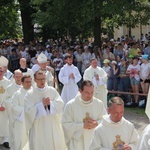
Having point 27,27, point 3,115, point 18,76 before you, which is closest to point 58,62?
point 3,115

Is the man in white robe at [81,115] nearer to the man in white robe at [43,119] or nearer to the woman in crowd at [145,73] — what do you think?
the man in white robe at [43,119]

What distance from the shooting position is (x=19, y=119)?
25.9 ft

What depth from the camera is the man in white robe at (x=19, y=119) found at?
7602 mm

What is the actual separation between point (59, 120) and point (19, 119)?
1.20 m

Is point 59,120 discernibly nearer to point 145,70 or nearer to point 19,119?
point 19,119

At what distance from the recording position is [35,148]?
6.87 m

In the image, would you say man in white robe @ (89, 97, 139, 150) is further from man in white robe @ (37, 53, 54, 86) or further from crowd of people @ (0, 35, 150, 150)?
man in white robe @ (37, 53, 54, 86)

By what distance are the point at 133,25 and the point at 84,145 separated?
1365cm

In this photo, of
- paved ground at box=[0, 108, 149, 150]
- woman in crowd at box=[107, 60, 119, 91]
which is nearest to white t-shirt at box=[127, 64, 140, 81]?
woman in crowd at box=[107, 60, 119, 91]

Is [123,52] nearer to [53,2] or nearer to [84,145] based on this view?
[53,2]

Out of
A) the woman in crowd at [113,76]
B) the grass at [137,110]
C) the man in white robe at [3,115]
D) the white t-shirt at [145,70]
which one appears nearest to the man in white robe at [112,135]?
the man in white robe at [3,115]

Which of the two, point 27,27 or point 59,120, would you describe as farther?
point 27,27

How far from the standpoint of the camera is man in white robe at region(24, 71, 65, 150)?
21.9ft

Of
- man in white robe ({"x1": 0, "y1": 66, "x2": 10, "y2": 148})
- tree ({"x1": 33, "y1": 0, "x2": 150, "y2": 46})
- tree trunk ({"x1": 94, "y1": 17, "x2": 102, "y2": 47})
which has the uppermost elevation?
tree ({"x1": 33, "y1": 0, "x2": 150, "y2": 46})
